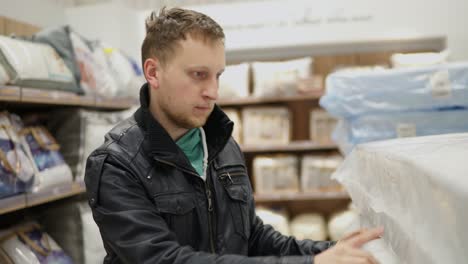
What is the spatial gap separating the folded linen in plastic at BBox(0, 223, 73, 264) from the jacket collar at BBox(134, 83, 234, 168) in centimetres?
129

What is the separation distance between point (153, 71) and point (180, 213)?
442 millimetres

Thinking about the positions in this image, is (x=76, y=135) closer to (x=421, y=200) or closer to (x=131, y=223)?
(x=131, y=223)

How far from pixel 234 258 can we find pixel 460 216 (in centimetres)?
61

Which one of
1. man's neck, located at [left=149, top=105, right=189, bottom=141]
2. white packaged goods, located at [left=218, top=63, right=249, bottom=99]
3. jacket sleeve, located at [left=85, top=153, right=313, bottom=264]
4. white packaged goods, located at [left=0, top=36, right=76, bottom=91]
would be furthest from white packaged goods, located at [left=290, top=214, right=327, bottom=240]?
jacket sleeve, located at [left=85, top=153, right=313, bottom=264]

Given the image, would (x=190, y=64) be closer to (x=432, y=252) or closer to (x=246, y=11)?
(x=432, y=252)

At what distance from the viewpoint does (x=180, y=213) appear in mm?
1325

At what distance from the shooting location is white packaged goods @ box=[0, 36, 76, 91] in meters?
2.21

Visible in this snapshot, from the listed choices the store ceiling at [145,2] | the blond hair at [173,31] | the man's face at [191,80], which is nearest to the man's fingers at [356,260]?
the man's face at [191,80]

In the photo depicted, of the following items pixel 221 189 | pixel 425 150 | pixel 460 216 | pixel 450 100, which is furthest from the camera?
pixel 450 100

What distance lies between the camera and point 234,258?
3.55ft

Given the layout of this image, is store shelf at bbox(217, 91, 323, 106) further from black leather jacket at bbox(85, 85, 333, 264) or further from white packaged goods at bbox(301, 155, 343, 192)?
black leather jacket at bbox(85, 85, 333, 264)

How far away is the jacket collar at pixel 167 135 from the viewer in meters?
1.35

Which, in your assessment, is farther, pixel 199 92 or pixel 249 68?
pixel 249 68

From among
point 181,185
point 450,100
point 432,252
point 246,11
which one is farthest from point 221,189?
point 246,11
